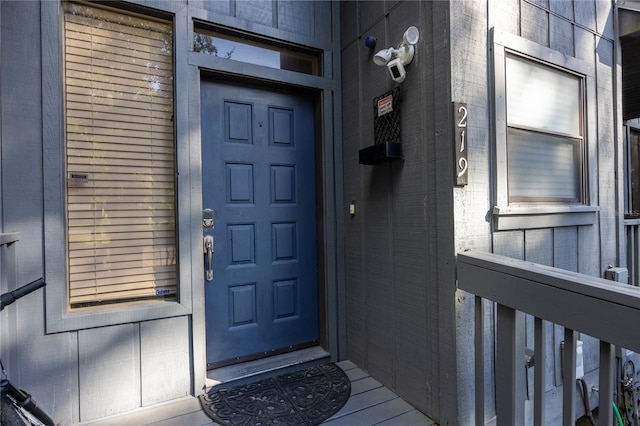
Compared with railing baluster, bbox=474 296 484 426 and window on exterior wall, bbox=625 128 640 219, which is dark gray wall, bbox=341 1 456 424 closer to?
railing baluster, bbox=474 296 484 426

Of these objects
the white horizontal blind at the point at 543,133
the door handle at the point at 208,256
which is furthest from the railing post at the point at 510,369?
the door handle at the point at 208,256

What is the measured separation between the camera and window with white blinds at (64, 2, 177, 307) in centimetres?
185

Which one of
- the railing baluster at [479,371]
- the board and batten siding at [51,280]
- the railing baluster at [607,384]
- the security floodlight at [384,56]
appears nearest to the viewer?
the railing baluster at [607,384]

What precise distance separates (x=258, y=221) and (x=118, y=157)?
96 cm

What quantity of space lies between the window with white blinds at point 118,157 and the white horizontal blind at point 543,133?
214 centimetres

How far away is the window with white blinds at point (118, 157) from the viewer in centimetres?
185

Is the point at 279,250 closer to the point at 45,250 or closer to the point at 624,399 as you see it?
the point at 45,250

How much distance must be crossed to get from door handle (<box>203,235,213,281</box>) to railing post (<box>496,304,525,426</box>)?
1668mm

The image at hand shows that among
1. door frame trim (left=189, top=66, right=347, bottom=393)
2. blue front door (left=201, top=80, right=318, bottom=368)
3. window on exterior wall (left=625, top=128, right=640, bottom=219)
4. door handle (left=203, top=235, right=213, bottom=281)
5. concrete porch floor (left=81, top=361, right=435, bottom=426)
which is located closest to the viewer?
concrete porch floor (left=81, top=361, right=435, bottom=426)

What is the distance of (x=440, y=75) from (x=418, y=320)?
1.38 m

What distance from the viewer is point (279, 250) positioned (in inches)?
95.8

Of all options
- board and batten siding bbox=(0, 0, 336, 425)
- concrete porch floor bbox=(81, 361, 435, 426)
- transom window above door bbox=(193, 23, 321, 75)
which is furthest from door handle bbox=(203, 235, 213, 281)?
transom window above door bbox=(193, 23, 321, 75)

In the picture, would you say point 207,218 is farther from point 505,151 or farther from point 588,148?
point 588,148

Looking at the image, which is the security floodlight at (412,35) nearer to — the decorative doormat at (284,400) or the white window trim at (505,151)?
the white window trim at (505,151)
